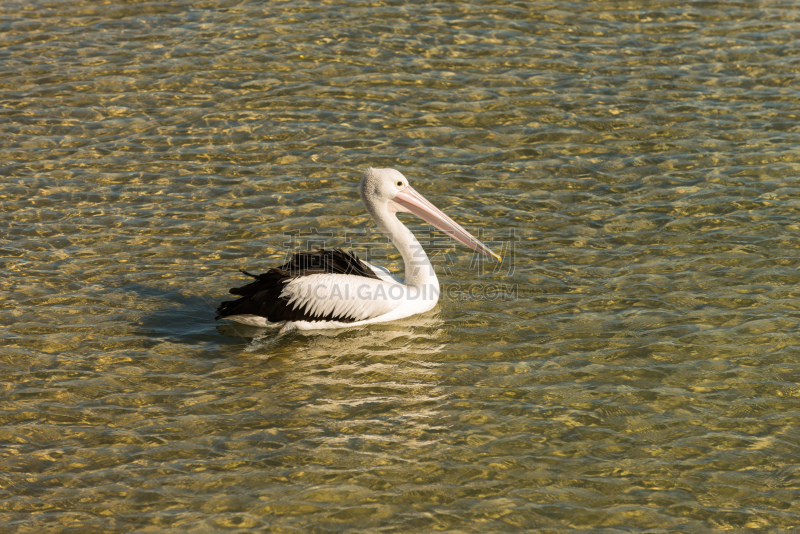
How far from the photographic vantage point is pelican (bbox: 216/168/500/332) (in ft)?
21.2

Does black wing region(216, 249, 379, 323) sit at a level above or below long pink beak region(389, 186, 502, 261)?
below

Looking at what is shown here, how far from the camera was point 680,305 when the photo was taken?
21.8 feet

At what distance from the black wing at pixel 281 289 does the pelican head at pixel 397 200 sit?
1.76 ft

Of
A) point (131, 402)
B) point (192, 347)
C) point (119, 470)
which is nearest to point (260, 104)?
point (192, 347)

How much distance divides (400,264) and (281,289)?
1.52 metres

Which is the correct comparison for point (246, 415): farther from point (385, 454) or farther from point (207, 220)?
point (207, 220)

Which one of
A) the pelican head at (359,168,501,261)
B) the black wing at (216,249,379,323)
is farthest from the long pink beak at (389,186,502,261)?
the black wing at (216,249,379,323)

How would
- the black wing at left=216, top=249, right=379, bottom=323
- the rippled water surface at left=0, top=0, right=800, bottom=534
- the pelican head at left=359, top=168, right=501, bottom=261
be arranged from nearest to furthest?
1. the rippled water surface at left=0, top=0, right=800, bottom=534
2. the black wing at left=216, top=249, right=379, bottom=323
3. the pelican head at left=359, top=168, right=501, bottom=261

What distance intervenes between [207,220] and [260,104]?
2.27m

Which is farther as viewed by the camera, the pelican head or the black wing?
the pelican head

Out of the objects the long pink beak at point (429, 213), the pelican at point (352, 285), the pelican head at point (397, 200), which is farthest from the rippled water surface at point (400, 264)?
the pelican head at point (397, 200)

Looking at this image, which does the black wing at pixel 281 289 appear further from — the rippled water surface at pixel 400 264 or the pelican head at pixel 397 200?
the pelican head at pixel 397 200

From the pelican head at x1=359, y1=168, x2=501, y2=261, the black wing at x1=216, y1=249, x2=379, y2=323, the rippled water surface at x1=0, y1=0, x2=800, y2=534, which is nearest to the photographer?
the rippled water surface at x1=0, y1=0, x2=800, y2=534

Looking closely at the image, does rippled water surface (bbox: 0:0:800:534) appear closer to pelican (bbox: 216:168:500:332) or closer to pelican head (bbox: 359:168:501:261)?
pelican (bbox: 216:168:500:332)
